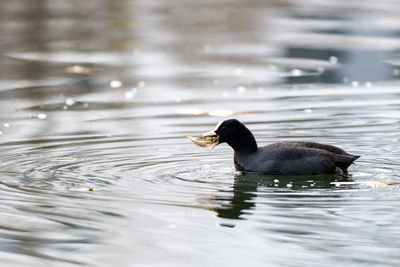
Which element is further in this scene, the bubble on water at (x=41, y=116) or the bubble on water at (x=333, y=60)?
the bubble on water at (x=333, y=60)

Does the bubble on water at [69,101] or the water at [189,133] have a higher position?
the water at [189,133]

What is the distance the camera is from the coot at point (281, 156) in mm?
9906

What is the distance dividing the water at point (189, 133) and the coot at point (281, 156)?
0.17m

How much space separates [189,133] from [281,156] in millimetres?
2599

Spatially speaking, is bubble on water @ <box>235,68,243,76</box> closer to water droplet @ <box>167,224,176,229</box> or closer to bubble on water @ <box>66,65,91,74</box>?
bubble on water @ <box>66,65,91,74</box>

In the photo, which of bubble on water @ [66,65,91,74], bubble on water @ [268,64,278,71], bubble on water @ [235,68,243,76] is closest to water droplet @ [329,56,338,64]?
bubble on water @ [268,64,278,71]

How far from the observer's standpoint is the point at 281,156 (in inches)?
394

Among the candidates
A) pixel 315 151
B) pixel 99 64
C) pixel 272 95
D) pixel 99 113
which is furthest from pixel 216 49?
pixel 315 151

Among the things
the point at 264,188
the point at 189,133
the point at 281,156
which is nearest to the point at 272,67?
the point at 189,133

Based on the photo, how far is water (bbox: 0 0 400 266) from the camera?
739 cm

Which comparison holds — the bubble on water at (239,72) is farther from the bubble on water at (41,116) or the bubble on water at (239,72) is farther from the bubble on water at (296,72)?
the bubble on water at (41,116)

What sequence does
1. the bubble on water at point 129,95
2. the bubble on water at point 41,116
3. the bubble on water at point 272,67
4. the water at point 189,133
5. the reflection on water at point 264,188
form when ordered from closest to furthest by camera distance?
the water at point 189,133 → the reflection on water at point 264,188 → the bubble on water at point 41,116 → the bubble on water at point 129,95 → the bubble on water at point 272,67

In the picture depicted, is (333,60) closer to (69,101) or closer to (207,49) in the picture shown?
(207,49)

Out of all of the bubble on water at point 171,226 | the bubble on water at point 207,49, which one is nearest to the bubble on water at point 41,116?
the bubble on water at point 171,226
